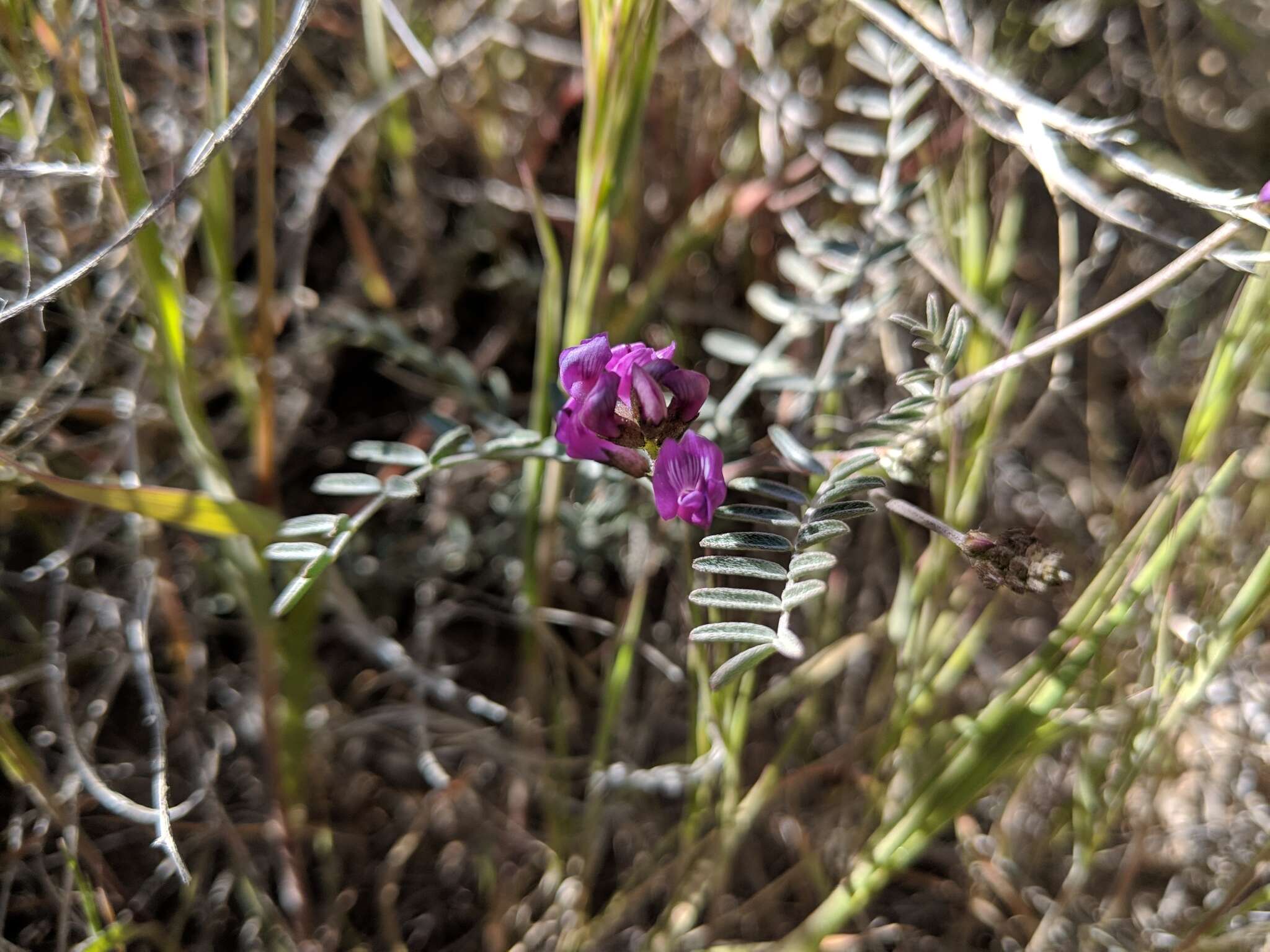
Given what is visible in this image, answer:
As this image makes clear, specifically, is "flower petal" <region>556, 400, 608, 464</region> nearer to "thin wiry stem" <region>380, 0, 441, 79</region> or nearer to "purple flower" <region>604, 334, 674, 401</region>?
"purple flower" <region>604, 334, 674, 401</region>

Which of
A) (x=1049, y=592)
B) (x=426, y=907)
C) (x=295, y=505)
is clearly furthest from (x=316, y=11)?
(x=1049, y=592)

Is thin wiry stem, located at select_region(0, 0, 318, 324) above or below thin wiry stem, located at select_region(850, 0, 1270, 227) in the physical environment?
below

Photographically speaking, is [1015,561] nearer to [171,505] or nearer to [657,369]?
[657,369]

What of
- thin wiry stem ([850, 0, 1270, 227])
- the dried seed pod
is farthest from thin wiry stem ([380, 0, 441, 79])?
the dried seed pod

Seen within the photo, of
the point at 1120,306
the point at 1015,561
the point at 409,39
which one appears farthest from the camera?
the point at 409,39

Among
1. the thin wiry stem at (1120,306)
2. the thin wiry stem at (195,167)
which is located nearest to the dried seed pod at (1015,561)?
the thin wiry stem at (1120,306)

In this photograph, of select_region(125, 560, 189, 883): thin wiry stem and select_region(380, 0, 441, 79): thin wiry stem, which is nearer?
select_region(125, 560, 189, 883): thin wiry stem

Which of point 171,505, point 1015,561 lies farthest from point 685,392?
point 171,505
